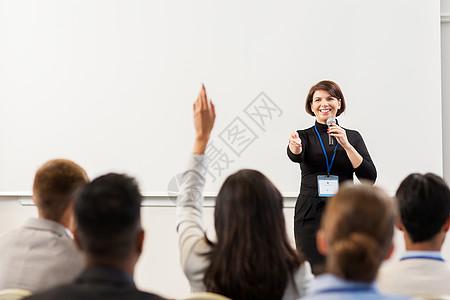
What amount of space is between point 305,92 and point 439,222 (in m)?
2.48

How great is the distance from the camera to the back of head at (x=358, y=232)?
1.17 m

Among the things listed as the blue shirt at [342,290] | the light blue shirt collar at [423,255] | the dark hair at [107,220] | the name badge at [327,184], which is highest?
the dark hair at [107,220]

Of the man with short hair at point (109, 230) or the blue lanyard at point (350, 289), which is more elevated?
the man with short hair at point (109, 230)

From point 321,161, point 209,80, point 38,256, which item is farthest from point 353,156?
point 38,256

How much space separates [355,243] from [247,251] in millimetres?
516

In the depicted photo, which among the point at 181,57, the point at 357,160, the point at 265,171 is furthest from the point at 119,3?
the point at 357,160

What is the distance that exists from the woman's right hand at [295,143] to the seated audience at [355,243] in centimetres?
193

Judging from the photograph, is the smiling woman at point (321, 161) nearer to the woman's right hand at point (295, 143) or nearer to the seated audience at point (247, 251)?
the woman's right hand at point (295, 143)

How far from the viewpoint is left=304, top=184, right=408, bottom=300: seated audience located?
1160mm

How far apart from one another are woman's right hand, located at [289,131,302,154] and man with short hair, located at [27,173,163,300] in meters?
1.90

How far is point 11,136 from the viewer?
171 inches

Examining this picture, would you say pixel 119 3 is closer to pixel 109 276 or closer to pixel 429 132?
pixel 429 132

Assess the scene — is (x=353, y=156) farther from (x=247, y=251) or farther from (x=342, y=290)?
(x=342, y=290)

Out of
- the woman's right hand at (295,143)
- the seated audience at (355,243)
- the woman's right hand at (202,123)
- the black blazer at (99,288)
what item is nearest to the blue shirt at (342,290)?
the seated audience at (355,243)
